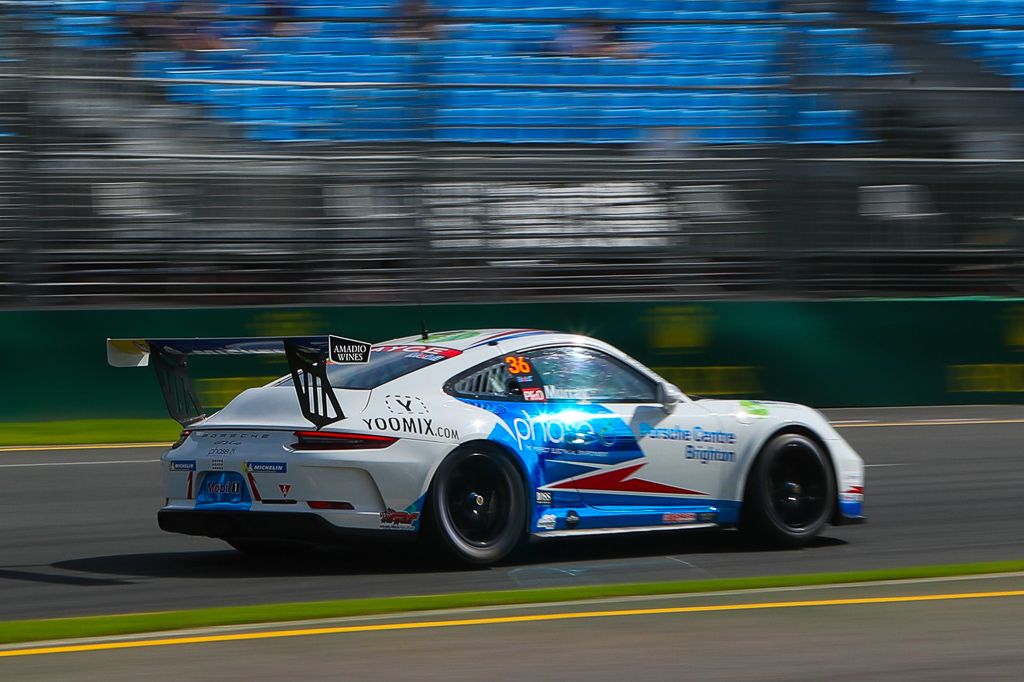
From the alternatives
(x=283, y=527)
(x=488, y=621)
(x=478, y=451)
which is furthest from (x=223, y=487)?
(x=488, y=621)

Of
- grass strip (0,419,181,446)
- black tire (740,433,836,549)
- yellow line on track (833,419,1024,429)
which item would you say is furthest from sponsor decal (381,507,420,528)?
yellow line on track (833,419,1024,429)

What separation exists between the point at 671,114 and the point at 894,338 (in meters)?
3.58

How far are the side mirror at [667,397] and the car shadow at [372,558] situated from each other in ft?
2.68

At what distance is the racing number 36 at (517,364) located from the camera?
25.8 ft

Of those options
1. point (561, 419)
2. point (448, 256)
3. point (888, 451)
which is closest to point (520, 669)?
point (561, 419)

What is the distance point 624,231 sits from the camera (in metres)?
16.6

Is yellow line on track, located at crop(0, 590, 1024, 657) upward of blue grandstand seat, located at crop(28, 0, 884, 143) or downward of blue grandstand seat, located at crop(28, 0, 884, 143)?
downward

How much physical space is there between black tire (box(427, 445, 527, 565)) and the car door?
0.31 m

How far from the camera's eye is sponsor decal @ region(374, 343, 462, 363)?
781 centimetres

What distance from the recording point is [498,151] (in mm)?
16297

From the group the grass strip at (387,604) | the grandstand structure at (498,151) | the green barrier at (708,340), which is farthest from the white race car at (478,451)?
the grandstand structure at (498,151)

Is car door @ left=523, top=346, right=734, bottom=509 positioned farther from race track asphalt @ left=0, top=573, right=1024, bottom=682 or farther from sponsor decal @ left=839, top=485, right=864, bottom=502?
race track asphalt @ left=0, top=573, right=1024, bottom=682

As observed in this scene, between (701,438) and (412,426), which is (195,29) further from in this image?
(412,426)

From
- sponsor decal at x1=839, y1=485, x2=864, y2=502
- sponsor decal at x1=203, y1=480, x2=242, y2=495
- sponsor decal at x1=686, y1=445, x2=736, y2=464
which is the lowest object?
sponsor decal at x1=839, y1=485, x2=864, y2=502
